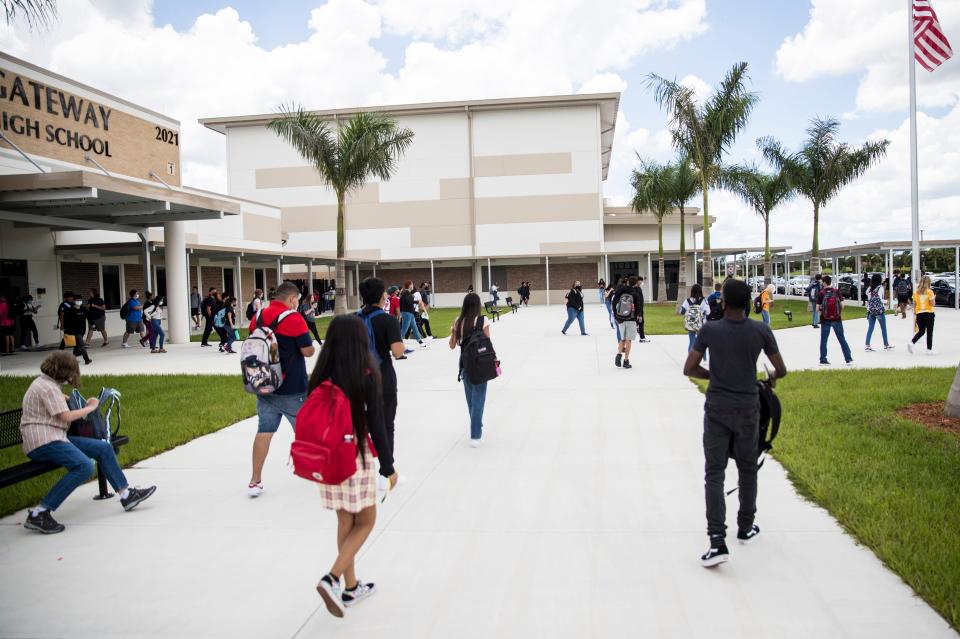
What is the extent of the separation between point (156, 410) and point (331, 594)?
24.6 ft

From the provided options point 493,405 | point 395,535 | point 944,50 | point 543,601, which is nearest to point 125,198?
point 493,405

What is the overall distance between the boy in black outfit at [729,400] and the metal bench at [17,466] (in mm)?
4574

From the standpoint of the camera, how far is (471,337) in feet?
24.0

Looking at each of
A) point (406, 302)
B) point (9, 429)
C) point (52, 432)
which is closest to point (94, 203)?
point (406, 302)

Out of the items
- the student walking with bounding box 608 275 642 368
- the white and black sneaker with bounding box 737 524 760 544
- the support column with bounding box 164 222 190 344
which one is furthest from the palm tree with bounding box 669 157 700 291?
the white and black sneaker with bounding box 737 524 760 544

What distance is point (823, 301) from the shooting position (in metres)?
12.9

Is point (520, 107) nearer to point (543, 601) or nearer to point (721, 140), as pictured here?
point (721, 140)

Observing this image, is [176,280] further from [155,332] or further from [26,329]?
[26,329]

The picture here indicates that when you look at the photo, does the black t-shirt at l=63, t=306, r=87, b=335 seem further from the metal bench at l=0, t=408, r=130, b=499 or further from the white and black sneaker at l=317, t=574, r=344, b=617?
the white and black sneaker at l=317, t=574, r=344, b=617

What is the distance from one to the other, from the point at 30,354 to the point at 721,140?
2426cm

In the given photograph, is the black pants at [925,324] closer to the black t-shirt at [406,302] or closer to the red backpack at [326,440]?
the black t-shirt at [406,302]

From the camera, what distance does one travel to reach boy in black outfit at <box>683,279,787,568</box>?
13.8ft

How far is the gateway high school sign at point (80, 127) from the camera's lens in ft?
60.9

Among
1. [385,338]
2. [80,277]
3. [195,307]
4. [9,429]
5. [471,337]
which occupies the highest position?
[80,277]
